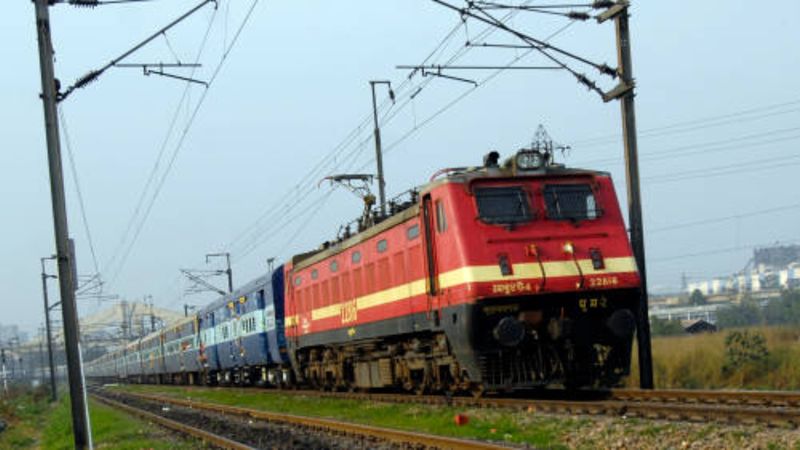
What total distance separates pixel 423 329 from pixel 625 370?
372 centimetres

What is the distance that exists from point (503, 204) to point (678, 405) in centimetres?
471

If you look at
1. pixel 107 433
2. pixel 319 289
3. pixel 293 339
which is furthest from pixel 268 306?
pixel 107 433

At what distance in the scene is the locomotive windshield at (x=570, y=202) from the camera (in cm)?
1703

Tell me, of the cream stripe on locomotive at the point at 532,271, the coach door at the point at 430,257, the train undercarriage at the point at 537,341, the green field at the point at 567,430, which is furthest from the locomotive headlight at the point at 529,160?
the green field at the point at 567,430

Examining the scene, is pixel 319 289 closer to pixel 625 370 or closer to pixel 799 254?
pixel 625 370

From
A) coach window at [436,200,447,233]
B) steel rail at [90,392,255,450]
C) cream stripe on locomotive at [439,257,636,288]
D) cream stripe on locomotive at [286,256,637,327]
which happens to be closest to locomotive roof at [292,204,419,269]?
coach window at [436,200,447,233]

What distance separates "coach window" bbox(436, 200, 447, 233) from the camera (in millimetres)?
17031

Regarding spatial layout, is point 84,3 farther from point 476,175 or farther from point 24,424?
point 24,424

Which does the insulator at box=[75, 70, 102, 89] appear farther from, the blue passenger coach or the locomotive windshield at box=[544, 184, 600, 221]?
the blue passenger coach

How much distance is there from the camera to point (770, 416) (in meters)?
11.6

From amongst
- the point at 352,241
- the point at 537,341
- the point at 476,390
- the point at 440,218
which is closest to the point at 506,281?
the point at 537,341

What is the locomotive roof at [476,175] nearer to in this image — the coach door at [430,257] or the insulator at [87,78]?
the coach door at [430,257]

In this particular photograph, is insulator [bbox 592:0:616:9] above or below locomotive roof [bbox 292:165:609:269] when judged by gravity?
above

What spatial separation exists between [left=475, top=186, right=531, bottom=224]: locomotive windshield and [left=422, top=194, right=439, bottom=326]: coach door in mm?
1090
